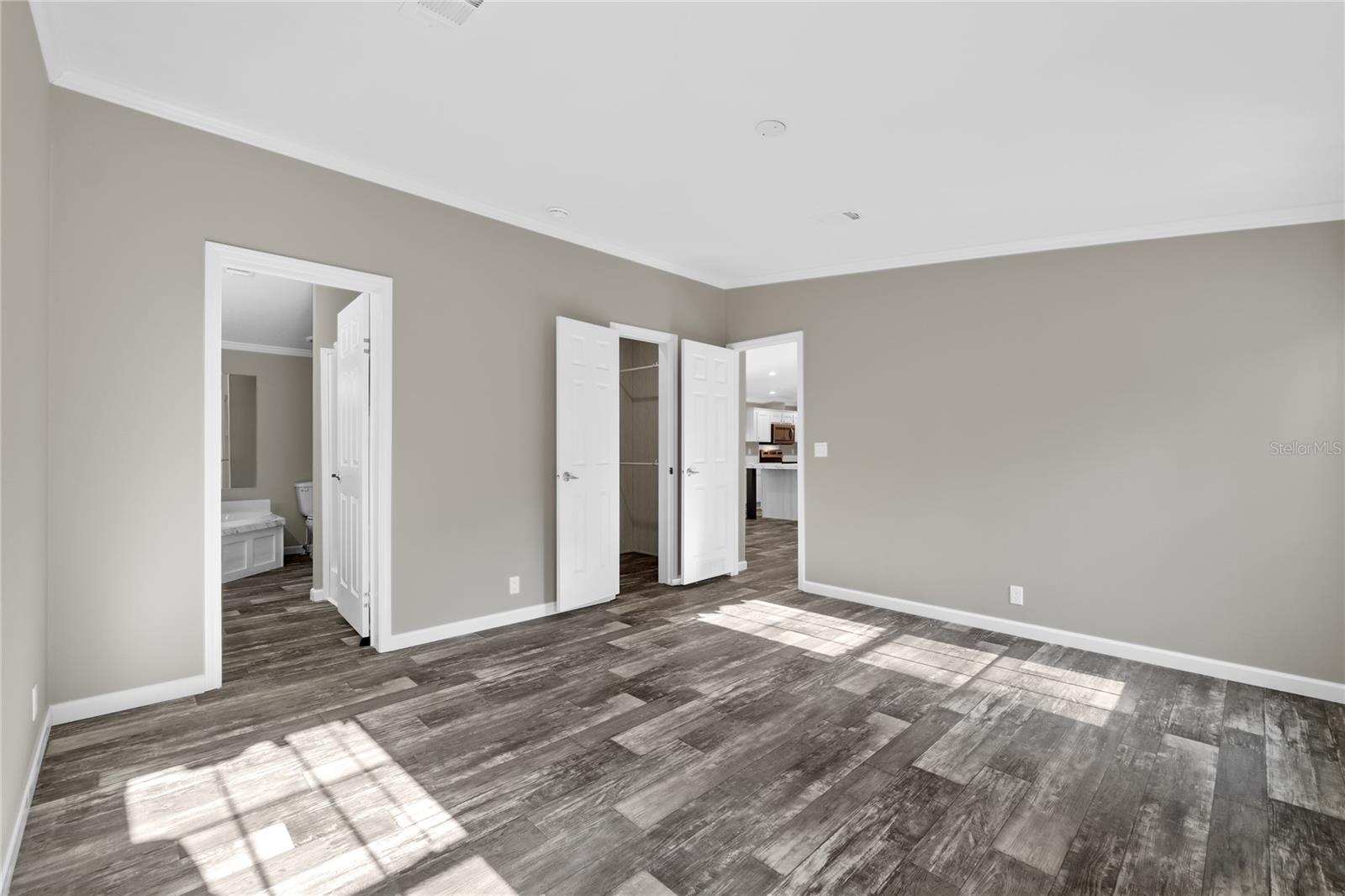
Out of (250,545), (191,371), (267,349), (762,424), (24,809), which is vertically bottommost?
(24,809)

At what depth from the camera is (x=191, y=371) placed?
3.05 m

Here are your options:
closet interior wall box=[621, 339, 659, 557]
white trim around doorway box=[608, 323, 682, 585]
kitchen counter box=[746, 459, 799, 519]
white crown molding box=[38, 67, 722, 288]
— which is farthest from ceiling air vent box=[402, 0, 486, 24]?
kitchen counter box=[746, 459, 799, 519]

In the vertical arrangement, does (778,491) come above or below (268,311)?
below

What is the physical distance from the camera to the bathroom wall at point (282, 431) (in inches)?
300

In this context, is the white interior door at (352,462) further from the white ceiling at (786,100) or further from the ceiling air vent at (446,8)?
the ceiling air vent at (446,8)

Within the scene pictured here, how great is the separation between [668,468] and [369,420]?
260cm

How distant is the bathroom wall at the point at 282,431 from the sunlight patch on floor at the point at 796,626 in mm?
5870

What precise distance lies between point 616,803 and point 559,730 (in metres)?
0.64

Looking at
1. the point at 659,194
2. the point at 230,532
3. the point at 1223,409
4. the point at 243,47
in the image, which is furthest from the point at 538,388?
the point at 1223,409

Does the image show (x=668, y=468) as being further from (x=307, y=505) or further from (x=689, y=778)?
(x=307, y=505)

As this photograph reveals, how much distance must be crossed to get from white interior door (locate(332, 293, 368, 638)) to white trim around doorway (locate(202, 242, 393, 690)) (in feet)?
0.34

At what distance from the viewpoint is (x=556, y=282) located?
4676 millimetres

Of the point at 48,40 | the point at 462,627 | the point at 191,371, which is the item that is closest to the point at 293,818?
the point at 462,627

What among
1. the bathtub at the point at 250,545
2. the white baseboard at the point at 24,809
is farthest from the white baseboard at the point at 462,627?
the bathtub at the point at 250,545
